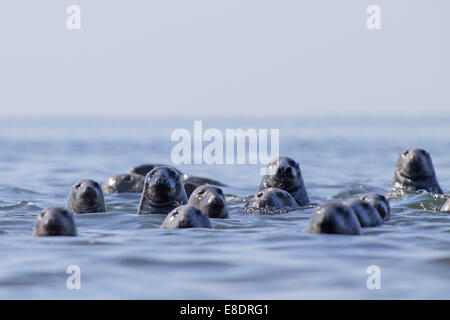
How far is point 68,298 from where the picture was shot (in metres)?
7.93

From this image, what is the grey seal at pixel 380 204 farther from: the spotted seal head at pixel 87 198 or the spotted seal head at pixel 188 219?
the spotted seal head at pixel 87 198

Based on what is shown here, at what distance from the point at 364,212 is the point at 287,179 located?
3.13 meters

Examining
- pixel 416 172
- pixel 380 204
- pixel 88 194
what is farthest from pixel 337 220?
pixel 416 172

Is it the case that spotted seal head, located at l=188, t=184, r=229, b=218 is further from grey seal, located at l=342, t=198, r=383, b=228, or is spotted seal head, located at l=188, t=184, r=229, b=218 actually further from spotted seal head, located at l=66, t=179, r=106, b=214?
grey seal, located at l=342, t=198, r=383, b=228

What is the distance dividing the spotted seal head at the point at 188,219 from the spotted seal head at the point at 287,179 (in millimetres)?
3233

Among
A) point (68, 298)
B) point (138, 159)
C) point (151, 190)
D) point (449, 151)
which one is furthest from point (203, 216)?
point (449, 151)

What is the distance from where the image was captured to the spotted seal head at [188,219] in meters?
10.8

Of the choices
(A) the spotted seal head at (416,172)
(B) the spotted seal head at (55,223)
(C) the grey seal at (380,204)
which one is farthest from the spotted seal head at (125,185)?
(B) the spotted seal head at (55,223)

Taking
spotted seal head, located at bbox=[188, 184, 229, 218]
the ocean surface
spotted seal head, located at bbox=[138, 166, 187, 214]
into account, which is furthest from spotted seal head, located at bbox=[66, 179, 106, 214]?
spotted seal head, located at bbox=[188, 184, 229, 218]

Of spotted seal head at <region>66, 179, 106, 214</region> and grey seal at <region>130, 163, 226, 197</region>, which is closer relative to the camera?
spotted seal head at <region>66, 179, 106, 214</region>

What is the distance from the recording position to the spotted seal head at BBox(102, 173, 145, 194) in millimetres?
16516

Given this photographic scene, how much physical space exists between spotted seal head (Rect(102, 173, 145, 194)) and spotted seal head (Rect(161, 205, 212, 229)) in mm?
5516

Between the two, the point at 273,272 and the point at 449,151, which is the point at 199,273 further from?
the point at 449,151
